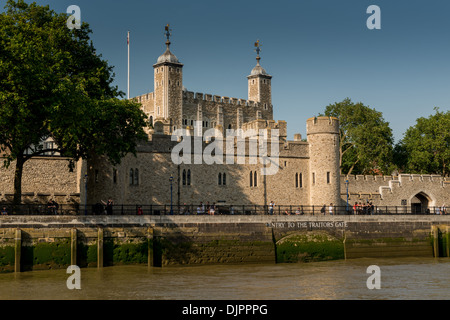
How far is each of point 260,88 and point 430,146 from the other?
31.6 metres

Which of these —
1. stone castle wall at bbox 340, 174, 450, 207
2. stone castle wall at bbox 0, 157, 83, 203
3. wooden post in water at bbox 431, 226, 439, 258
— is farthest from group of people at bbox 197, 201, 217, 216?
wooden post in water at bbox 431, 226, 439, 258

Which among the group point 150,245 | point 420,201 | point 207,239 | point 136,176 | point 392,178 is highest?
point 392,178

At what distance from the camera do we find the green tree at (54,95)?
30047 mm

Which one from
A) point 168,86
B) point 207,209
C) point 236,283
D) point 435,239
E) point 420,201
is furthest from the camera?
point 168,86

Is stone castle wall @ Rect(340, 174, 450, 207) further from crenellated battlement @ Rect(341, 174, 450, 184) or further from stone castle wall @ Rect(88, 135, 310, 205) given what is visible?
stone castle wall @ Rect(88, 135, 310, 205)

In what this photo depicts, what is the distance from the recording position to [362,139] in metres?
62.4

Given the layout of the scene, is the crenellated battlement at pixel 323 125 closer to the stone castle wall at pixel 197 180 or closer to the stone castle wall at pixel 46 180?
the stone castle wall at pixel 197 180

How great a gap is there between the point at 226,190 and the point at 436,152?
2739 centimetres

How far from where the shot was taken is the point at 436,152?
62062 millimetres

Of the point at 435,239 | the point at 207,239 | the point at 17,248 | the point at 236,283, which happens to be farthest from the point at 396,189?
the point at 17,248

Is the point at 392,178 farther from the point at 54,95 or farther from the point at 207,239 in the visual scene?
the point at 54,95

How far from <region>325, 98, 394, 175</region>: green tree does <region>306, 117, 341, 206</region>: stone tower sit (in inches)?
620

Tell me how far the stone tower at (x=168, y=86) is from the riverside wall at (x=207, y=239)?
39.1m

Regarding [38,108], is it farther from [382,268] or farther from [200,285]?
[382,268]
